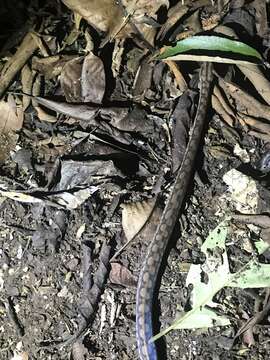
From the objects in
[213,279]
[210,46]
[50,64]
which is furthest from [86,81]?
[213,279]

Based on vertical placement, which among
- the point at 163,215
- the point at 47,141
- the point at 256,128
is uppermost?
the point at 256,128

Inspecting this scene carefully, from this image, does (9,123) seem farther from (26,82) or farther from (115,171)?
(115,171)

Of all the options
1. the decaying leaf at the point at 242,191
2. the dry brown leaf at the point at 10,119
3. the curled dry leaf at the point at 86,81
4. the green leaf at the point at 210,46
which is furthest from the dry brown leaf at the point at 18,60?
the decaying leaf at the point at 242,191

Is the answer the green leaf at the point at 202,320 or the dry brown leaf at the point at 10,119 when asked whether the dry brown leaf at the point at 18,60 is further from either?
the green leaf at the point at 202,320

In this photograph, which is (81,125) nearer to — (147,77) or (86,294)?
(147,77)

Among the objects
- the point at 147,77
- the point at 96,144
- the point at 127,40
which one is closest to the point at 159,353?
the point at 96,144

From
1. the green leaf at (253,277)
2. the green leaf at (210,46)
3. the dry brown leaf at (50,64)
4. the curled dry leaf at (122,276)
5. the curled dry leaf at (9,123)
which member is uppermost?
the green leaf at (210,46)

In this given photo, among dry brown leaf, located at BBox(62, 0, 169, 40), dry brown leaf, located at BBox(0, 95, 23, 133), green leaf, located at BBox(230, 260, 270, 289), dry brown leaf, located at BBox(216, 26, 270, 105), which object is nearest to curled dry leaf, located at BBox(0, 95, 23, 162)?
dry brown leaf, located at BBox(0, 95, 23, 133)
